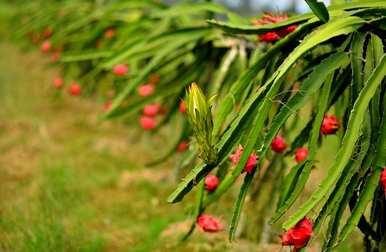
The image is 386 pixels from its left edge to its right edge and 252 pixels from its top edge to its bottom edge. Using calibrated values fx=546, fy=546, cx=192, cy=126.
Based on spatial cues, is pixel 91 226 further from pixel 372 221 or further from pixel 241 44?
pixel 372 221

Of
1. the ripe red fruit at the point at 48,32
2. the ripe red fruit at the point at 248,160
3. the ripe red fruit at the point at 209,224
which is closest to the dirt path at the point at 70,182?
the ripe red fruit at the point at 48,32

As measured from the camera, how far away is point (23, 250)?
276 centimetres

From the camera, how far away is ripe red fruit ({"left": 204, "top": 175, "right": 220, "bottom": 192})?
2361 millimetres

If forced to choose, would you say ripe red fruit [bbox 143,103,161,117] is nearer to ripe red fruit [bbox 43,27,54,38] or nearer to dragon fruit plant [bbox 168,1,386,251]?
dragon fruit plant [bbox 168,1,386,251]

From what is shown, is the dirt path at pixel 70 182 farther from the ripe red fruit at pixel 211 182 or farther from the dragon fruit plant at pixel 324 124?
the dragon fruit plant at pixel 324 124

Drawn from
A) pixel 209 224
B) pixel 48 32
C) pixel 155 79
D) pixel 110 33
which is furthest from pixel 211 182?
pixel 48 32

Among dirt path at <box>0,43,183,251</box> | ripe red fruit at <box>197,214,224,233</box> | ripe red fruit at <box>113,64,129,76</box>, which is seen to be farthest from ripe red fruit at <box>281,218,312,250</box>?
ripe red fruit at <box>113,64,129,76</box>

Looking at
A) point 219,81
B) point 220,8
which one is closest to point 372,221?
point 219,81

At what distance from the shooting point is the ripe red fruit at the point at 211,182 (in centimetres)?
236

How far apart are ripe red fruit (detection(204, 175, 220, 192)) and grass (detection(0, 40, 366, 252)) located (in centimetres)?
16

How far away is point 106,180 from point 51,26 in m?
1.66

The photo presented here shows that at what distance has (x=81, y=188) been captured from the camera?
4297mm

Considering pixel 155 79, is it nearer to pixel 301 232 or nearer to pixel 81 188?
pixel 81 188

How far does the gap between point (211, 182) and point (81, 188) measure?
7.13 ft
